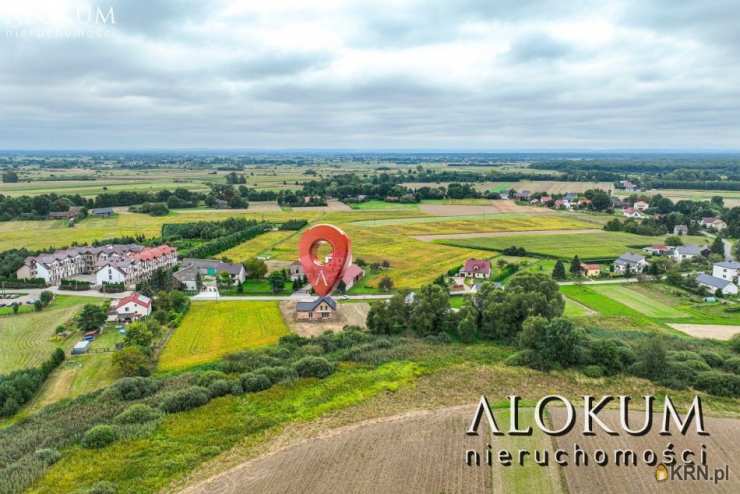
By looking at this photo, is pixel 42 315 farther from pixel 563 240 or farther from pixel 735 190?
pixel 735 190

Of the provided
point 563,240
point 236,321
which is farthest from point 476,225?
point 236,321

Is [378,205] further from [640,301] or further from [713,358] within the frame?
[713,358]

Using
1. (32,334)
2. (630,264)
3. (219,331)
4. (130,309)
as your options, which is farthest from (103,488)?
(630,264)

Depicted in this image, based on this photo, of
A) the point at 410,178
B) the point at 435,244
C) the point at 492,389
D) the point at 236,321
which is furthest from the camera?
the point at 410,178

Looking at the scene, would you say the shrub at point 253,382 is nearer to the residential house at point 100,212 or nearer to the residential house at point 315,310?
the residential house at point 315,310

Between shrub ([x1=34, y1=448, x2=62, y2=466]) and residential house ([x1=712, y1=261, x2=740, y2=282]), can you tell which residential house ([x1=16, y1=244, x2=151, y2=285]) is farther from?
residential house ([x1=712, y1=261, x2=740, y2=282])

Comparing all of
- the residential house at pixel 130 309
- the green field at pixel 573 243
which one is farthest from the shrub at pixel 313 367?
the green field at pixel 573 243

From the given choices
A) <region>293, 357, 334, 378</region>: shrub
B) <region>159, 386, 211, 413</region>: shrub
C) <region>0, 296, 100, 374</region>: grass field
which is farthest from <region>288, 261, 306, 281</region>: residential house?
<region>159, 386, 211, 413</region>: shrub

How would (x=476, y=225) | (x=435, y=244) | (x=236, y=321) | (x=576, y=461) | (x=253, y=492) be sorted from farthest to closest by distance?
(x=476, y=225) → (x=435, y=244) → (x=236, y=321) → (x=576, y=461) → (x=253, y=492)
